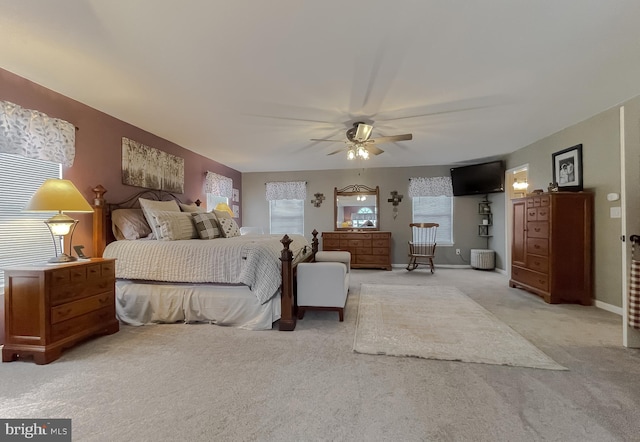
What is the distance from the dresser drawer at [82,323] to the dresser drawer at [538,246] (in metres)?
5.10

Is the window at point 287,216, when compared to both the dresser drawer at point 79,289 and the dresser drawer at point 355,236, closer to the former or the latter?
the dresser drawer at point 355,236

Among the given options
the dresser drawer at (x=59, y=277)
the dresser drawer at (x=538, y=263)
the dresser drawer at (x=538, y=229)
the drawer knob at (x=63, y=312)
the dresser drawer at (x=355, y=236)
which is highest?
the dresser drawer at (x=538, y=229)

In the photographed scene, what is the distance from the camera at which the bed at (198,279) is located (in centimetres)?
267

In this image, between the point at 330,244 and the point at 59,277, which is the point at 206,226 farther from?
the point at 330,244

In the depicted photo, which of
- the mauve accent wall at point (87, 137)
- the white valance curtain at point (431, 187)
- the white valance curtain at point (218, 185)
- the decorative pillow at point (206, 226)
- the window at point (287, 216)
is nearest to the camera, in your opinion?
the mauve accent wall at point (87, 137)

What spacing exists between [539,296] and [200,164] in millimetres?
5781

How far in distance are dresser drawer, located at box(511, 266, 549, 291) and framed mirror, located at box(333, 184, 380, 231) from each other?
2874 mm

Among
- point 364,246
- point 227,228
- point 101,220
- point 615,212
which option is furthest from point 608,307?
point 101,220

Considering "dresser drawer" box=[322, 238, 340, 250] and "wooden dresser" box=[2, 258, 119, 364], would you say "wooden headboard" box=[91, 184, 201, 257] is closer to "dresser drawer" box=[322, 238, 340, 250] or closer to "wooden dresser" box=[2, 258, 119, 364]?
"wooden dresser" box=[2, 258, 119, 364]

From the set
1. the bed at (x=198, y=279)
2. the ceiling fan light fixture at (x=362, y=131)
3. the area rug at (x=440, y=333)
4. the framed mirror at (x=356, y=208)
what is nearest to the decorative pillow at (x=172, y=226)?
the bed at (x=198, y=279)

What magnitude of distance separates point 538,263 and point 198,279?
4340 millimetres

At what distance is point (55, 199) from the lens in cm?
219

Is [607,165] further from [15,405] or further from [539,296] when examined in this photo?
[15,405]

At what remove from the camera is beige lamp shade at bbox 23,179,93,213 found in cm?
215
